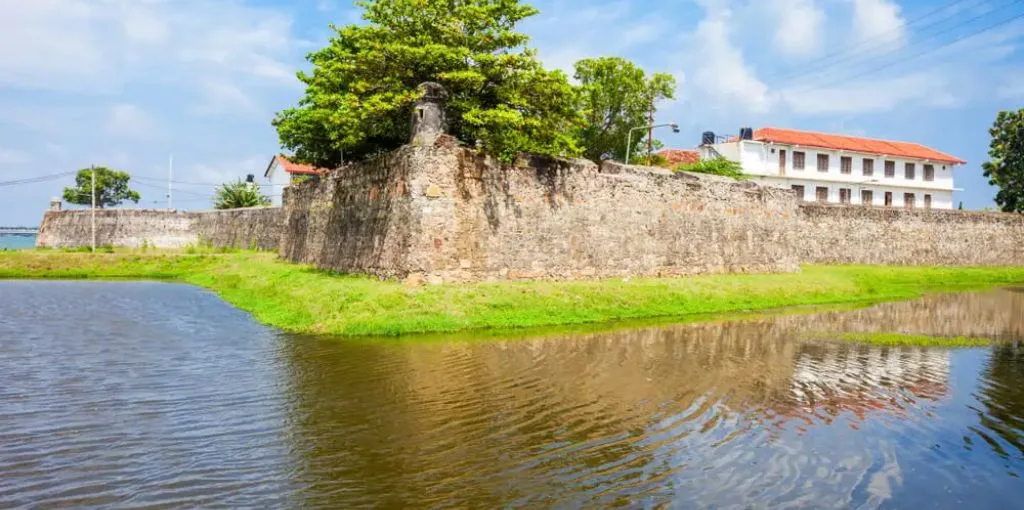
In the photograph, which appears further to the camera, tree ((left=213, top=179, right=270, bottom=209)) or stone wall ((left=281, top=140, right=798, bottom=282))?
tree ((left=213, top=179, right=270, bottom=209))

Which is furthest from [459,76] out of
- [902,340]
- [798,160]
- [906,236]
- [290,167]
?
[290,167]

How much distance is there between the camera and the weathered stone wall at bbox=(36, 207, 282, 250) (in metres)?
47.4

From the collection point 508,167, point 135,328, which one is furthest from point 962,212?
point 135,328

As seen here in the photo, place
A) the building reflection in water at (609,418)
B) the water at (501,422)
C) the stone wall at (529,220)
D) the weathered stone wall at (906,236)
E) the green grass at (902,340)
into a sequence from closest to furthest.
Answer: the water at (501,422)
the building reflection in water at (609,418)
the green grass at (902,340)
the stone wall at (529,220)
the weathered stone wall at (906,236)

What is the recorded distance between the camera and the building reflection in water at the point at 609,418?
19.9 feet

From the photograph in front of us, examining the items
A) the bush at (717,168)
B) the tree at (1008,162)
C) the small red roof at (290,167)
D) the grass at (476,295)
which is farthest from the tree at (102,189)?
the tree at (1008,162)

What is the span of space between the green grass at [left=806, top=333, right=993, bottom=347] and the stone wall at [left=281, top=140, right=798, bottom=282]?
741 centimetres

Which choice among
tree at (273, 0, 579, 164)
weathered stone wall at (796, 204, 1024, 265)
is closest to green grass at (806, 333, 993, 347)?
tree at (273, 0, 579, 164)

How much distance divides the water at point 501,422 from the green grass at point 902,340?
687mm

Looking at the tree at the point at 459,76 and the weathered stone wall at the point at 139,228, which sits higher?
the tree at the point at 459,76

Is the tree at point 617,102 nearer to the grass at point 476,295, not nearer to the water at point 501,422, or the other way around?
the grass at point 476,295

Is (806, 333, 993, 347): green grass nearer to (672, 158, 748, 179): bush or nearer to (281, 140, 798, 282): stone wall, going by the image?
(281, 140, 798, 282): stone wall

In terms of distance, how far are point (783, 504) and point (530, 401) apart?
3760 mm

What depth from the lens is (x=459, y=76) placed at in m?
18.4
